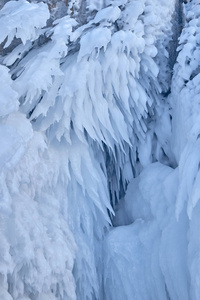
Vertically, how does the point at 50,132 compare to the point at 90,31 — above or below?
below

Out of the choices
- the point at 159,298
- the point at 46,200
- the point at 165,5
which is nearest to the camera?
the point at 46,200

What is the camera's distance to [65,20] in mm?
1970

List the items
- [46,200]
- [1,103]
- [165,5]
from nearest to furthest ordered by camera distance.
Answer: [1,103] < [46,200] < [165,5]

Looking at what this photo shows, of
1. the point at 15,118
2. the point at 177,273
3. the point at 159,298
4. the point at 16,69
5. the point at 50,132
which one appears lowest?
the point at 159,298

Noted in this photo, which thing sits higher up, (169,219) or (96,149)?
(96,149)

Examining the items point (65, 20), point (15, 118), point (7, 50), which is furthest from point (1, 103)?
point (65, 20)

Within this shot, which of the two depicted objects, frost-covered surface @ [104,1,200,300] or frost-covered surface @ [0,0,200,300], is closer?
frost-covered surface @ [0,0,200,300]

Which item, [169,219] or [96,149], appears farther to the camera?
[96,149]

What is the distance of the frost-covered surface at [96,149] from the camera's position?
65.0 inches

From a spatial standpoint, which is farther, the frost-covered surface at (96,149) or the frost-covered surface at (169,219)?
the frost-covered surface at (169,219)

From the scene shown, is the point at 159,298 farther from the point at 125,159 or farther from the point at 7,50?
the point at 7,50

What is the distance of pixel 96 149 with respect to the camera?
2.27m

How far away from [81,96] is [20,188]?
0.61 metres

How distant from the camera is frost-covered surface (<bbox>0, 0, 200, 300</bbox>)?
1651 millimetres
